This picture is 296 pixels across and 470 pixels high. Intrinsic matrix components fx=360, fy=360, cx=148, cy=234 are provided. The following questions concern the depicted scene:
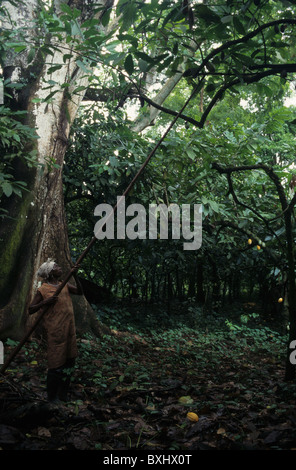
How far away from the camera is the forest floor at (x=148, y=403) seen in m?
2.27

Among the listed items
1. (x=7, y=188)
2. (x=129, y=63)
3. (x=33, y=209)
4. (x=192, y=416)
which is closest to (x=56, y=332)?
(x=192, y=416)

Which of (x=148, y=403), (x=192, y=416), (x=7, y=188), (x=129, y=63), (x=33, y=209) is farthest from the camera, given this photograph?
(x=33, y=209)

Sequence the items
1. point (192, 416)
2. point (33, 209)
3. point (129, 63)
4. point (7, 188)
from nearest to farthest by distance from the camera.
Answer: point (129, 63) → point (192, 416) → point (7, 188) → point (33, 209)

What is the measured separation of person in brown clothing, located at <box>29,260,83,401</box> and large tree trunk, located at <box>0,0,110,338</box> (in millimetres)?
1509

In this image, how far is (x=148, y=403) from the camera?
3.07 m

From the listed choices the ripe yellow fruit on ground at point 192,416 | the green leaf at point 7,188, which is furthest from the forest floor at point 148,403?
the green leaf at point 7,188

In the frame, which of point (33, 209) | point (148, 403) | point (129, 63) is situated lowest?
point (148, 403)

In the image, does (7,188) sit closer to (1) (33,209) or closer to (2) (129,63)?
(1) (33,209)

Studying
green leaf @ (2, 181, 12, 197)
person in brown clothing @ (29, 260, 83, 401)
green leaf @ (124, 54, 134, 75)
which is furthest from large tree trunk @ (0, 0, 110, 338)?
green leaf @ (124, 54, 134, 75)

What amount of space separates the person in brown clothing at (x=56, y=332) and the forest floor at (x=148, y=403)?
0.16 m

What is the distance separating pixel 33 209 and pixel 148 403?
3123 millimetres

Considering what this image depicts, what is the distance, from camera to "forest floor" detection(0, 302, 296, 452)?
2.27 m

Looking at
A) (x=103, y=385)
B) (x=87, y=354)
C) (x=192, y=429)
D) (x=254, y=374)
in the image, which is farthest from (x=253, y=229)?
(x=192, y=429)
